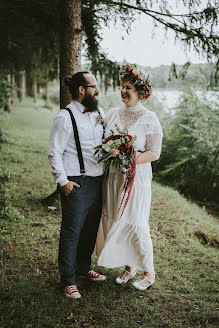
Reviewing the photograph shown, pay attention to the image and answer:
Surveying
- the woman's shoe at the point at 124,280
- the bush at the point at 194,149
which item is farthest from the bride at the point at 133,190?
the bush at the point at 194,149

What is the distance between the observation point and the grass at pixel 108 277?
3.00 m

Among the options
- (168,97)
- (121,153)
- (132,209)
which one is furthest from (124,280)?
(168,97)

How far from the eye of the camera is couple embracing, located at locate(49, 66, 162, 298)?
3.20 meters

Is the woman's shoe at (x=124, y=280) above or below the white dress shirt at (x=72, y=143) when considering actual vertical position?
below

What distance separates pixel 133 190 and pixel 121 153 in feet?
1.69

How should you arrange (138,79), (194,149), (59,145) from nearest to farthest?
(59,145) → (138,79) → (194,149)

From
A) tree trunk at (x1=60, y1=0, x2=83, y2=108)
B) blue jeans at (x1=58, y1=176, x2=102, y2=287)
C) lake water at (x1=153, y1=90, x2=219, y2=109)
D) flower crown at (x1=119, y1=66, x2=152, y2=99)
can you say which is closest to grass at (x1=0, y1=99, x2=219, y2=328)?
blue jeans at (x1=58, y1=176, x2=102, y2=287)

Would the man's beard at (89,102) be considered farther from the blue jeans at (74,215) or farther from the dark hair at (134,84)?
the blue jeans at (74,215)

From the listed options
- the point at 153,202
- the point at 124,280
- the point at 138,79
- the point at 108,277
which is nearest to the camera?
the point at 138,79

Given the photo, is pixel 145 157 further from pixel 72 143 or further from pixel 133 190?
pixel 72 143

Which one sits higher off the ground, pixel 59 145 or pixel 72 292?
pixel 59 145

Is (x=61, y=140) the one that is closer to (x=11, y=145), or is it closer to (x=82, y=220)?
(x=82, y=220)

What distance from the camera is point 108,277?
12.6 ft

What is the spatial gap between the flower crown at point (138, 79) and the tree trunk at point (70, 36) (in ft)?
5.55
